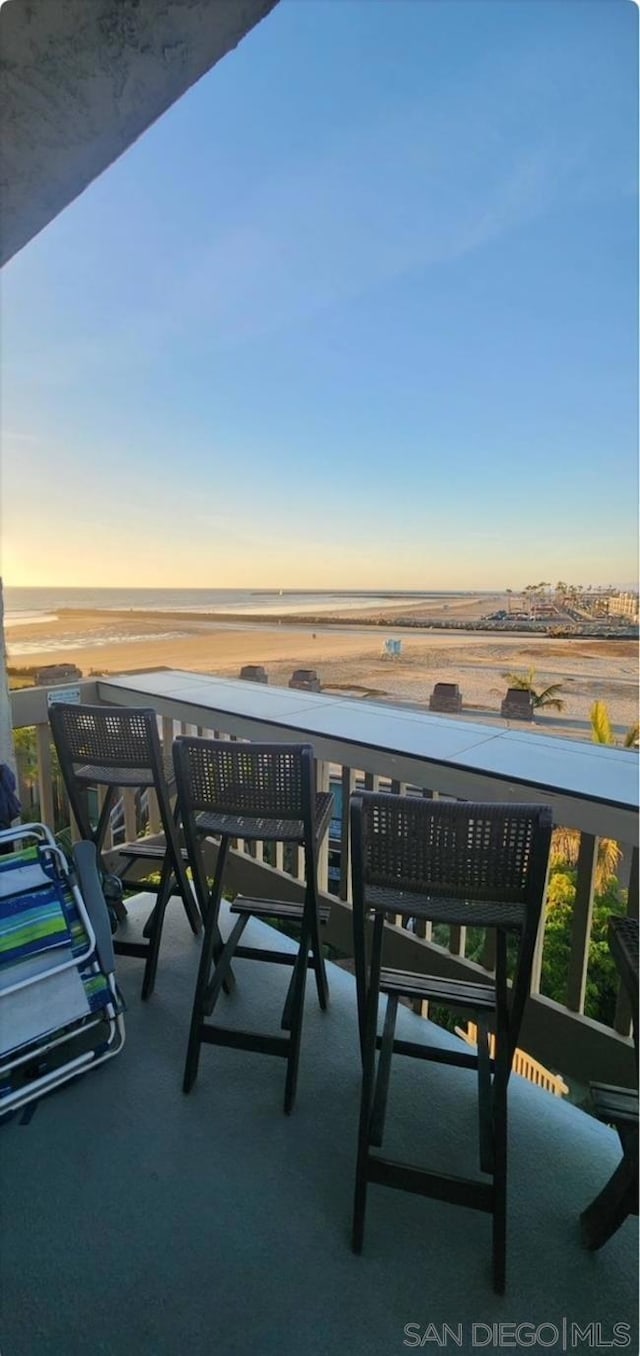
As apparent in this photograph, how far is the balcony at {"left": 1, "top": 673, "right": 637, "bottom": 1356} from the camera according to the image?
1.10 m

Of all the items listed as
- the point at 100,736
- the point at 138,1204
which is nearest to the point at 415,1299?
the point at 138,1204

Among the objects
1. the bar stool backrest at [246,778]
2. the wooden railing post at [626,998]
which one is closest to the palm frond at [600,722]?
the wooden railing post at [626,998]

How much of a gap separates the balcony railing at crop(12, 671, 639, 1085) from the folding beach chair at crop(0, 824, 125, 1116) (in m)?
0.90

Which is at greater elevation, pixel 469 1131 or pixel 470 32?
pixel 470 32

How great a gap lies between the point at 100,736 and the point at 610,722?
6421mm

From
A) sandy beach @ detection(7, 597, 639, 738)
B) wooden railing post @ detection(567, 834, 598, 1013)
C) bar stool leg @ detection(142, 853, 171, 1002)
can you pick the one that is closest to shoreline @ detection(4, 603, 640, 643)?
sandy beach @ detection(7, 597, 639, 738)

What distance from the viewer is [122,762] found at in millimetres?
1924

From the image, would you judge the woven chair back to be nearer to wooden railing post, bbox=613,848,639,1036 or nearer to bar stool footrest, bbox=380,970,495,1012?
bar stool footrest, bbox=380,970,495,1012

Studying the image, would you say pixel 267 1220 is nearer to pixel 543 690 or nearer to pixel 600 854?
pixel 600 854

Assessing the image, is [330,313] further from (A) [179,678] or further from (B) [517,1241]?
(B) [517,1241]

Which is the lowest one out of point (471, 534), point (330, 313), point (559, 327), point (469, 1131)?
point (469, 1131)

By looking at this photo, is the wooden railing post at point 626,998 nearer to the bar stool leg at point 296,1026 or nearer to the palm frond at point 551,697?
the bar stool leg at point 296,1026

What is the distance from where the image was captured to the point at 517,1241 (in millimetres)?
1234

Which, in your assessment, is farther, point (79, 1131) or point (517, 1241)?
point (79, 1131)
